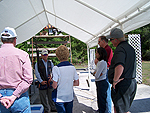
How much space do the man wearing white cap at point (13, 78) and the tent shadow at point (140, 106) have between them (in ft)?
9.69

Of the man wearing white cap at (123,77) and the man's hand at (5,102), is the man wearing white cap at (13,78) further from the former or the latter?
the man wearing white cap at (123,77)

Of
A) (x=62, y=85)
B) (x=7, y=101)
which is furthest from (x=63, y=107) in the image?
(x=7, y=101)

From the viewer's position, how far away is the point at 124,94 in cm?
172

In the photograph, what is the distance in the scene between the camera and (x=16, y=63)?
146 centimetres

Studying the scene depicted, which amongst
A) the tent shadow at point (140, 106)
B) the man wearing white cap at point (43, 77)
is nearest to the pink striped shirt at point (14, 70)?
the man wearing white cap at point (43, 77)

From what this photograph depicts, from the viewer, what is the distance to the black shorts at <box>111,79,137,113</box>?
5.66 ft

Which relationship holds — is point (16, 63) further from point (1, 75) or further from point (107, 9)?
point (107, 9)

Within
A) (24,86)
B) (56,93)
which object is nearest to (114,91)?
(56,93)

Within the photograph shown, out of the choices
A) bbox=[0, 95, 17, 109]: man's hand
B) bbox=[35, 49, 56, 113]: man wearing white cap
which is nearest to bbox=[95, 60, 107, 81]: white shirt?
bbox=[35, 49, 56, 113]: man wearing white cap

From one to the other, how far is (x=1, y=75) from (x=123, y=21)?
7.11 feet

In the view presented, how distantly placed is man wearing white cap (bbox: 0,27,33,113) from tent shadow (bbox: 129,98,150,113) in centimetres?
295

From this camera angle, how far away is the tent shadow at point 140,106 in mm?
3385

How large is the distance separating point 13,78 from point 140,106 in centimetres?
352

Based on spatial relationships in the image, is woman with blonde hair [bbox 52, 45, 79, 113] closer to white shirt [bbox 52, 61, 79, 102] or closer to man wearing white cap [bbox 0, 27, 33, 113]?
white shirt [bbox 52, 61, 79, 102]
